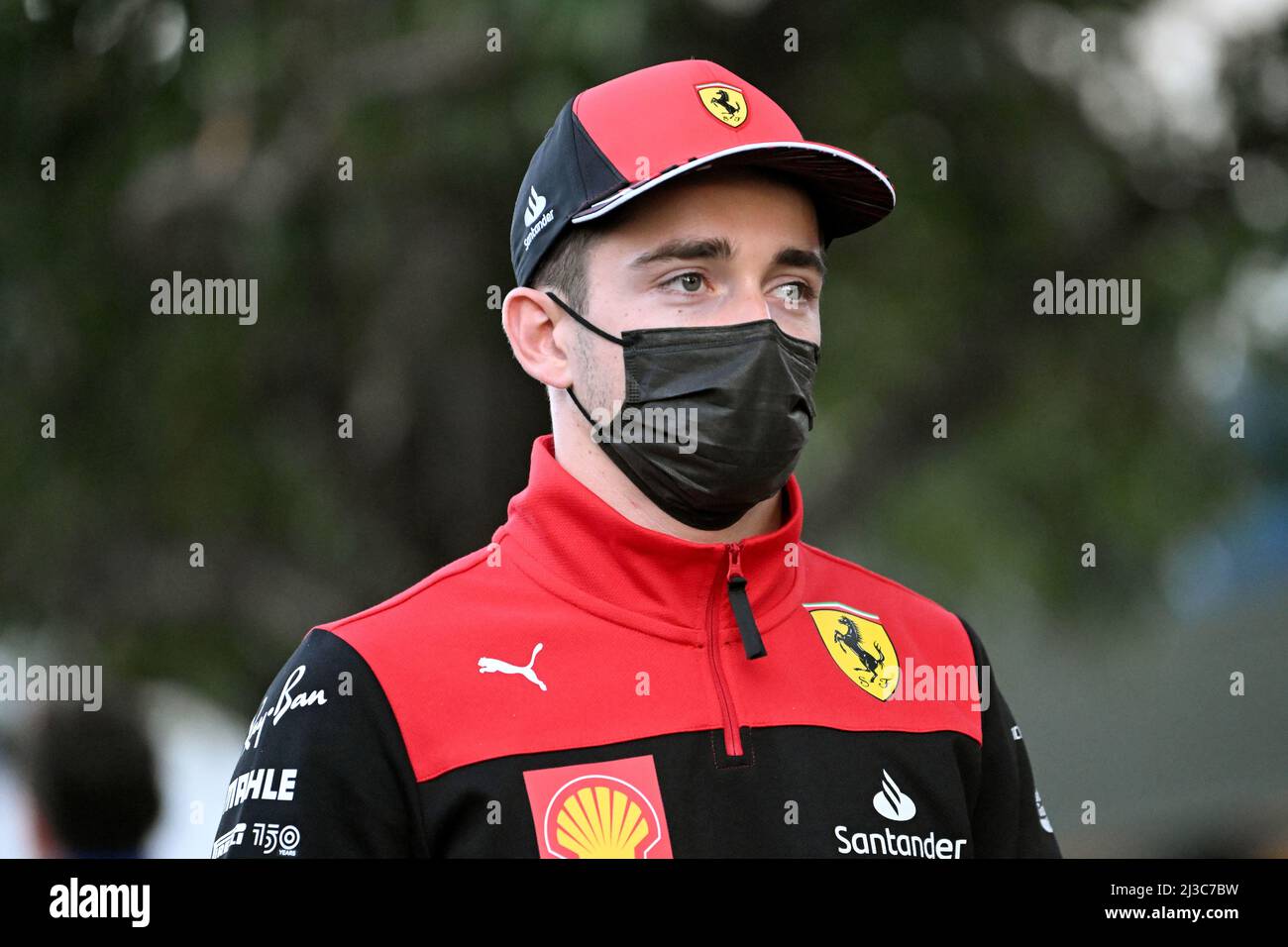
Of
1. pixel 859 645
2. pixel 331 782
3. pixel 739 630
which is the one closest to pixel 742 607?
pixel 739 630

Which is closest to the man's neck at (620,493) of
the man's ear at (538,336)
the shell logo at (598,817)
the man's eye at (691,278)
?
the man's ear at (538,336)

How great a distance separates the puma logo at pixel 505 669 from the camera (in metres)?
2.62

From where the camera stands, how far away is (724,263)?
2822 mm

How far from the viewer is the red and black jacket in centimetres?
248

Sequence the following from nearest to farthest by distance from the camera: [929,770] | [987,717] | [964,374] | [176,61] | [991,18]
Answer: [929,770] → [987,717] → [176,61] → [991,18] → [964,374]

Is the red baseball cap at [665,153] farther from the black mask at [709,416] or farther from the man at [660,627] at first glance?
the black mask at [709,416]

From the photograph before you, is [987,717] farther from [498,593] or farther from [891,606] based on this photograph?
[498,593]

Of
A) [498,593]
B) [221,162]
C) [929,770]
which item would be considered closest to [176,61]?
[221,162]

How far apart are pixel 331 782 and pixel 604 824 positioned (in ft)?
1.39

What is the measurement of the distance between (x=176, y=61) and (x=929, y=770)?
524 cm

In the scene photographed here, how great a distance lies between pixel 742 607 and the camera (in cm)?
271

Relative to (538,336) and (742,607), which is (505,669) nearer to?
(742,607)
